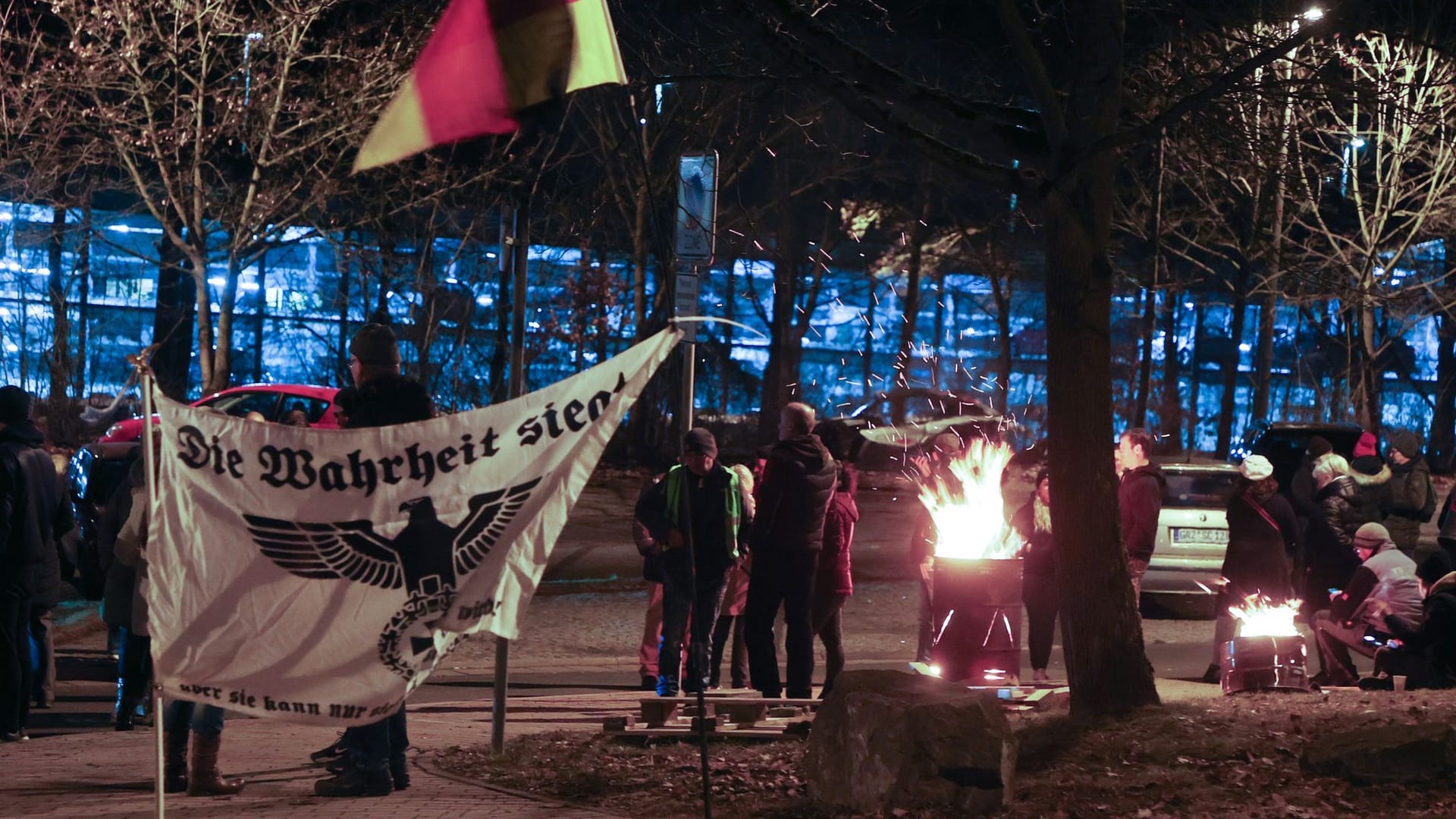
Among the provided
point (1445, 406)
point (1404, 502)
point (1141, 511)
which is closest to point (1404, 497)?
point (1404, 502)

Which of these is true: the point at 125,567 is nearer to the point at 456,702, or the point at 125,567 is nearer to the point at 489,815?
the point at 456,702

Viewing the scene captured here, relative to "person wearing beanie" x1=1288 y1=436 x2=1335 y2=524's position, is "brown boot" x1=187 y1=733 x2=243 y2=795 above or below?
below

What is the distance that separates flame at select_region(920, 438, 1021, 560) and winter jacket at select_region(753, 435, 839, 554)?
0.95 metres

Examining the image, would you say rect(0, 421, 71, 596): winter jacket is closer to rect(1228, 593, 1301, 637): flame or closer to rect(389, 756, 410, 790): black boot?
rect(389, 756, 410, 790): black boot

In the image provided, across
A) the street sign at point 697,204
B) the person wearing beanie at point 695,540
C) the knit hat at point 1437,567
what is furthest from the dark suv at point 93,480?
the knit hat at point 1437,567

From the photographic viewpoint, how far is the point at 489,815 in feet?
22.6

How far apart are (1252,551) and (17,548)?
317 inches

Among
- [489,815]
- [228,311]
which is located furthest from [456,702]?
[228,311]

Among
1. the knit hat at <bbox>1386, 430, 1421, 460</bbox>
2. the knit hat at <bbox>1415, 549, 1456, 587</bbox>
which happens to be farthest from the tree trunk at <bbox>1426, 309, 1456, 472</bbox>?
the knit hat at <bbox>1415, 549, 1456, 587</bbox>

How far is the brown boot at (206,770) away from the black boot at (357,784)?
458 mm

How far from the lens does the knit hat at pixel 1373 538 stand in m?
11.4

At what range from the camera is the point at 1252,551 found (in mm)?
11594

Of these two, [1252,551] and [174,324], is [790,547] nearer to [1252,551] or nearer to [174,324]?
[1252,551]

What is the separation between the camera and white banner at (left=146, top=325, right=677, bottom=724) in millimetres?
6020
